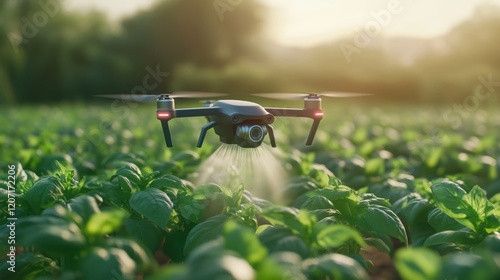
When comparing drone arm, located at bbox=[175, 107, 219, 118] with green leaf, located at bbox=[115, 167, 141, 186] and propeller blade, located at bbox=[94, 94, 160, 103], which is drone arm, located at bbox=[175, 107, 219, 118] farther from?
green leaf, located at bbox=[115, 167, 141, 186]

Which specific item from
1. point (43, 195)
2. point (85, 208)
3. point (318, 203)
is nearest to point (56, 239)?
point (85, 208)

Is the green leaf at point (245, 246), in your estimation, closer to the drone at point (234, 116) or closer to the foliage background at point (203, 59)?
the drone at point (234, 116)

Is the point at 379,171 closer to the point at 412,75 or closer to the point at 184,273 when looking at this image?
the point at 184,273

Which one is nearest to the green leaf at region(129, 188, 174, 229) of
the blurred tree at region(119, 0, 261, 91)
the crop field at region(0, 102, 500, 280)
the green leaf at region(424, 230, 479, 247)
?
the crop field at region(0, 102, 500, 280)

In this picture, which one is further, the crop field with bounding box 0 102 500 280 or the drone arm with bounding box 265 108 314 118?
the drone arm with bounding box 265 108 314 118

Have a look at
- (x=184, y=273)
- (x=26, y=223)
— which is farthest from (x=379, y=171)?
(x=184, y=273)

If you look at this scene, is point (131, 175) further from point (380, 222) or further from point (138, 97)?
point (380, 222)
